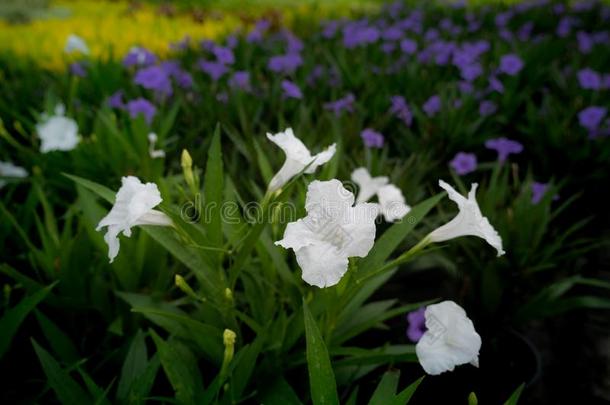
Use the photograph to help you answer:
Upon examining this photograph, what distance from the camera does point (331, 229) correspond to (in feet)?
2.55

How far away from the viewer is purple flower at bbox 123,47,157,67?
2594 millimetres

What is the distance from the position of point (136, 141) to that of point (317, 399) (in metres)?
1.30

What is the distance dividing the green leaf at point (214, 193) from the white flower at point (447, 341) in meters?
0.45

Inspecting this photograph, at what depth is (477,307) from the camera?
64.7 inches

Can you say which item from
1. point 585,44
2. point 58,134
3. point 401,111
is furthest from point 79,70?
point 585,44

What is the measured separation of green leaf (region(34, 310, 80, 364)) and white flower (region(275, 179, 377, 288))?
0.74 meters

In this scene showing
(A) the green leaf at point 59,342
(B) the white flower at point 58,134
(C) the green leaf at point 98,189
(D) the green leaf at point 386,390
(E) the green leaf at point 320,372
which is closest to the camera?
(E) the green leaf at point 320,372

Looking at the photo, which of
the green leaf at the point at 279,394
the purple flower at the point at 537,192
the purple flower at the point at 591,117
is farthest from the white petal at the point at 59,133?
the purple flower at the point at 591,117

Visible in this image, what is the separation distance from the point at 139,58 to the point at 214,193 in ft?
5.91

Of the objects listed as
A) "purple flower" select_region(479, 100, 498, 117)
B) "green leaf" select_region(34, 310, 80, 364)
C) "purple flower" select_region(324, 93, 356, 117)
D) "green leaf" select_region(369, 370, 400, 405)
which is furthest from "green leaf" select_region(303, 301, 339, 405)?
"purple flower" select_region(479, 100, 498, 117)

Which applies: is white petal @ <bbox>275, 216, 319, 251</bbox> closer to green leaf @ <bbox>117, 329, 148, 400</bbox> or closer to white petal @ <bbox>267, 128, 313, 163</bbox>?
white petal @ <bbox>267, 128, 313, 163</bbox>

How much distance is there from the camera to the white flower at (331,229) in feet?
2.48

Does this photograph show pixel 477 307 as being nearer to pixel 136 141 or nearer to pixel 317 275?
pixel 317 275

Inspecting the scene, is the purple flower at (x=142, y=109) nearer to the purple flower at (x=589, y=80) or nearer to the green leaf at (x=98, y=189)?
the green leaf at (x=98, y=189)
